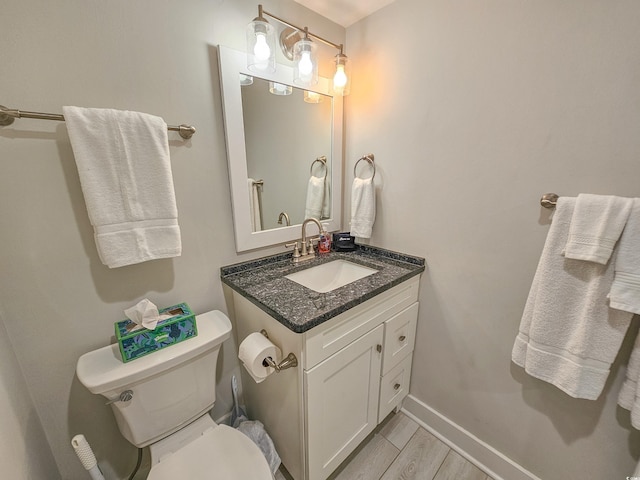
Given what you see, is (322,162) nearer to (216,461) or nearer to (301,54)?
(301,54)

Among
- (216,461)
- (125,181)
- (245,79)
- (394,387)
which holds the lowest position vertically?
(394,387)

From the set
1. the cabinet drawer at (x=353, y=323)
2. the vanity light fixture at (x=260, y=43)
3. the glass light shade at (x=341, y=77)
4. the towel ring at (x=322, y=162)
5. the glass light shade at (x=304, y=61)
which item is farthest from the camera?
the towel ring at (x=322, y=162)

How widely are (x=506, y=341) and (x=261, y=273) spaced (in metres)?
1.15

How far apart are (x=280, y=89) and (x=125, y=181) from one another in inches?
32.9

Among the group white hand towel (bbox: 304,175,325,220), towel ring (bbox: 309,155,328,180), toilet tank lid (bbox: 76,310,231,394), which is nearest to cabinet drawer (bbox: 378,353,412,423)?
toilet tank lid (bbox: 76,310,231,394)

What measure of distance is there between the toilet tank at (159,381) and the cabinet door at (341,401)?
0.44m

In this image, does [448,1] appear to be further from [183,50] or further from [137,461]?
[137,461]

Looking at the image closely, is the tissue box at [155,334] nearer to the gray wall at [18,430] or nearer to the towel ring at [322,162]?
the gray wall at [18,430]

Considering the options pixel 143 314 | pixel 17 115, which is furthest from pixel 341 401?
pixel 17 115

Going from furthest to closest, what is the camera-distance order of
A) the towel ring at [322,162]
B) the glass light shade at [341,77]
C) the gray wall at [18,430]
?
the towel ring at [322,162] → the glass light shade at [341,77] → the gray wall at [18,430]

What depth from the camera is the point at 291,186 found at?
138 cm

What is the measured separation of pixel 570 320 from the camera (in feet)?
2.75

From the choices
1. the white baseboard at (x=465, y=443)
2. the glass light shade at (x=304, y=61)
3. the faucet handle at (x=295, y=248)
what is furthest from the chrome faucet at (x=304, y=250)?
the white baseboard at (x=465, y=443)

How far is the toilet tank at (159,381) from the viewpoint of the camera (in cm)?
80
